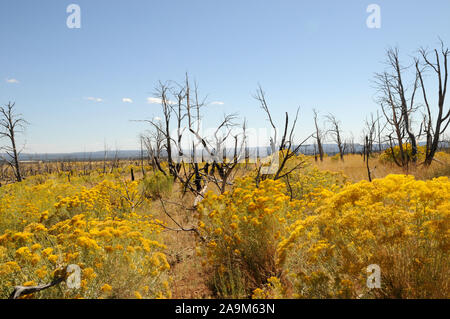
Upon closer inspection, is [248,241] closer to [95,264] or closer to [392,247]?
[392,247]

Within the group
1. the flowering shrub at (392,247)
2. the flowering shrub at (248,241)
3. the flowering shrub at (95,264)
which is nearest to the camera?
the flowering shrub at (392,247)

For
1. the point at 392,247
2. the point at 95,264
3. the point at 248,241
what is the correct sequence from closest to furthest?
the point at 392,247, the point at 95,264, the point at 248,241

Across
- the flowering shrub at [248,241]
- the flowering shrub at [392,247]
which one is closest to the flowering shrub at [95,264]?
the flowering shrub at [248,241]

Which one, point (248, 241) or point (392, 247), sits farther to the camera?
point (248, 241)

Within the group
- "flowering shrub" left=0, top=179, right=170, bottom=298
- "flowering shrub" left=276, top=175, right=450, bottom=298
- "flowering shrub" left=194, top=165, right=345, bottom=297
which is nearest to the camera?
"flowering shrub" left=276, top=175, right=450, bottom=298

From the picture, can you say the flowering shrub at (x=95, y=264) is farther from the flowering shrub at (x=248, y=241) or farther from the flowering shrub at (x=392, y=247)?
the flowering shrub at (x=392, y=247)

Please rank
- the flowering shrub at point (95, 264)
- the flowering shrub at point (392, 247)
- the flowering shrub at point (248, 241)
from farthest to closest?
the flowering shrub at point (248, 241) < the flowering shrub at point (95, 264) < the flowering shrub at point (392, 247)

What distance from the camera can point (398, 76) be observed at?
11.4 metres

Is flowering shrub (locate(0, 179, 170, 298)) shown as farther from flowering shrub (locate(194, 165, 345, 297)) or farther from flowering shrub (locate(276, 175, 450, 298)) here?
flowering shrub (locate(276, 175, 450, 298))

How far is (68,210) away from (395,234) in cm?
627

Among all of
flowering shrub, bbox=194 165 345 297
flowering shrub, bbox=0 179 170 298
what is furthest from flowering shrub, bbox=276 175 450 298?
flowering shrub, bbox=0 179 170 298

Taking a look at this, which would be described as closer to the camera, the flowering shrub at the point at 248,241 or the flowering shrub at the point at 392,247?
the flowering shrub at the point at 392,247

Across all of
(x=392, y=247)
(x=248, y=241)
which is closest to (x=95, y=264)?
(x=248, y=241)
